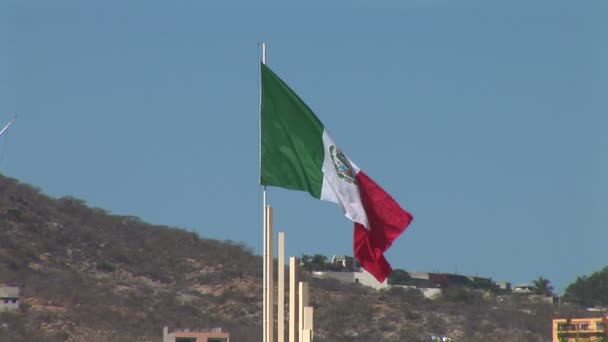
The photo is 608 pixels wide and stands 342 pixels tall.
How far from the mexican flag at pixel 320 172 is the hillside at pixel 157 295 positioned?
195ft

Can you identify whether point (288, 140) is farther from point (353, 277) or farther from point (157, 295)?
point (353, 277)

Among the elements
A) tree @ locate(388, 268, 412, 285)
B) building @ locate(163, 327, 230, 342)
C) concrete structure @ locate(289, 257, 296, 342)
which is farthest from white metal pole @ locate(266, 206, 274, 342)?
tree @ locate(388, 268, 412, 285)

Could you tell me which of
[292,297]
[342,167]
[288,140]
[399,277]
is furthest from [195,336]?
[292,297]

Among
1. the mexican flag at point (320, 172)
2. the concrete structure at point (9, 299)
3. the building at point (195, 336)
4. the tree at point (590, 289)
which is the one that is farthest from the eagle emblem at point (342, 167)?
the tree at point (590, 289)

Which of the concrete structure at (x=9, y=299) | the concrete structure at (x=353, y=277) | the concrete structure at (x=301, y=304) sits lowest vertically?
the concrete structure at (x=301, y=304)

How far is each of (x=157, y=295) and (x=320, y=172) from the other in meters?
80.0

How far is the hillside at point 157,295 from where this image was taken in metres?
88.5

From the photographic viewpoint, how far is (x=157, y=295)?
99.8m

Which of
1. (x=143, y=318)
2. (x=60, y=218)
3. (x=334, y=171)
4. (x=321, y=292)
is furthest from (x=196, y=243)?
(x=334, y=171)

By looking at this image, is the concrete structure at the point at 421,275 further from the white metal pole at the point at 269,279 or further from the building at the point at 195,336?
the white metal pole at the point at 269,279

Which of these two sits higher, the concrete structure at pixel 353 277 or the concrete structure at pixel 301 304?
the concrete structure at pixel 353 277

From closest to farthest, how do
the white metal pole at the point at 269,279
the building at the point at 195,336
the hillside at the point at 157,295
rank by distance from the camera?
the white metal pole at the point at 269,279
the building at the point at 195,336
the hillside at the point at 157,295

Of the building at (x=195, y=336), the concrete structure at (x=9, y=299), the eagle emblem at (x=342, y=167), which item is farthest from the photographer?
the concrete structure at (x=9, y=299)

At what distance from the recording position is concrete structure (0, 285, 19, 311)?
8588cm
